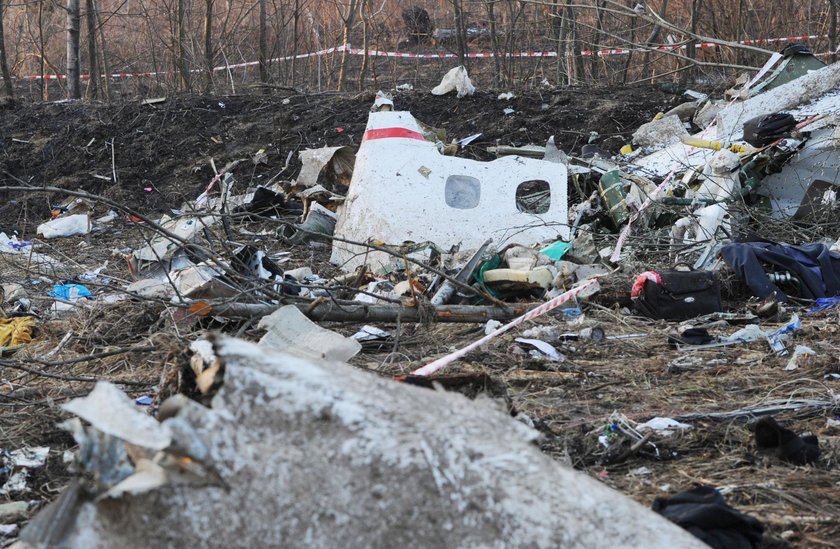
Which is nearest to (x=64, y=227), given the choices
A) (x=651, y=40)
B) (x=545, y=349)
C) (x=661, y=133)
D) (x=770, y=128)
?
(x=661, y=133)

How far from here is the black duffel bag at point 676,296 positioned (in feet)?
17.1

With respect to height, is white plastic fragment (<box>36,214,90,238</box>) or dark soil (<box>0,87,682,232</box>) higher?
dark soil (<box>0,87,682,232</box>)

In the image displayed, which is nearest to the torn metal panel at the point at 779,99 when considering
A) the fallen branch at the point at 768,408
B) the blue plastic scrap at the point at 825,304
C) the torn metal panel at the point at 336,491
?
the blue plastic scrap at the point at 825,304

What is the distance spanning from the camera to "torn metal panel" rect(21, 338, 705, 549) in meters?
1.73

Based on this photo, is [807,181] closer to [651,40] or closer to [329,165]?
[329,165]

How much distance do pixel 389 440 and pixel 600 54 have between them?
1242 centimetres

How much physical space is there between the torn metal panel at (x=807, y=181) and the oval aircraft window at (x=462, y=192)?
237 cm

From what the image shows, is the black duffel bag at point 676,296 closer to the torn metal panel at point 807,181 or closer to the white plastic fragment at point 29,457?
the torn metal panel at point 807,181

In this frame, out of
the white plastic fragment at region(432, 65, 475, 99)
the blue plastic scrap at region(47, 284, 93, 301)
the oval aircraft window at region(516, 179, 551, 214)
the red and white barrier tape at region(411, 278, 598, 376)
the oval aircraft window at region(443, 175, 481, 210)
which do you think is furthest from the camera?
the white plastic fragment at region(432, 65, 475, 99)

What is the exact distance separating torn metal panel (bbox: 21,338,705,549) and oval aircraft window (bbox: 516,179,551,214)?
5.55 m

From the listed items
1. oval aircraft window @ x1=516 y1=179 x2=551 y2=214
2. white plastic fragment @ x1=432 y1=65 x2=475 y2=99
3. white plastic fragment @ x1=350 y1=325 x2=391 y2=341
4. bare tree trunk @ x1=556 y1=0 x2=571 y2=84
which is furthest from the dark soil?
white plastic fragment @ x1=350 y1=325 x2=391 y2=341

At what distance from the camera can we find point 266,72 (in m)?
13.5

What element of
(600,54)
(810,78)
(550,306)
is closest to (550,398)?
(550,306)

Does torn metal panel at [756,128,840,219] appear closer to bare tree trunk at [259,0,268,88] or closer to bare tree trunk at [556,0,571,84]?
bare tree trunk at [556,0,571,84]
